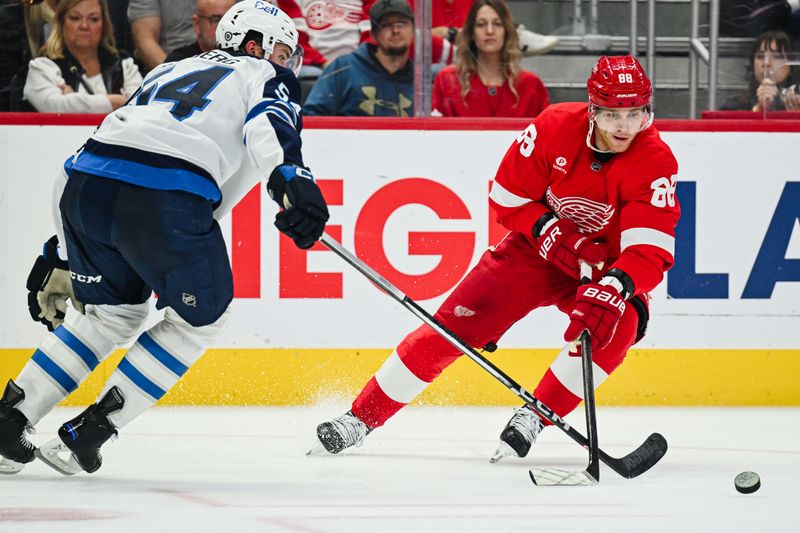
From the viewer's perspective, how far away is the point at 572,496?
116 inches

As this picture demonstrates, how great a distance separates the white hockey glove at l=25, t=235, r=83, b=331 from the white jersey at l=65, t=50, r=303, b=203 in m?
0.33

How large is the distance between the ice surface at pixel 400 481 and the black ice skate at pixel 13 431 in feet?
0.18

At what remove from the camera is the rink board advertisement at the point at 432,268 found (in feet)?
15.1

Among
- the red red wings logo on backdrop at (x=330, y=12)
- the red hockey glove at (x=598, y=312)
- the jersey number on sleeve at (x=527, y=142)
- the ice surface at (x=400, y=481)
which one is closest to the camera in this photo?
the ice surface at (x=400, y=481)

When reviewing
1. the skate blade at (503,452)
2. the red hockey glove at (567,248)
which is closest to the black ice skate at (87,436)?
the skate blade at (503,452)

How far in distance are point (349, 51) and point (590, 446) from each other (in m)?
2.05

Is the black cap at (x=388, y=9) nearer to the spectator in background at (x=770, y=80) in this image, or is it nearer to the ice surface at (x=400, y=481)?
the spectator in background at (x=770, y=80)

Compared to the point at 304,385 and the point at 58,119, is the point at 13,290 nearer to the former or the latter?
the point at 58,119

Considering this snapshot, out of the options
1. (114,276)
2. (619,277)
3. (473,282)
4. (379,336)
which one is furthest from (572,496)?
(379,336)

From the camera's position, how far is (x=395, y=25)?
4773mm

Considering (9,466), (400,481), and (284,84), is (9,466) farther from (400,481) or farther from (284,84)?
(284,84)

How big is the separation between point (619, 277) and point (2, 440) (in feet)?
4.92

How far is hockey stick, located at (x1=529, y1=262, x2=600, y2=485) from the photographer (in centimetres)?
308

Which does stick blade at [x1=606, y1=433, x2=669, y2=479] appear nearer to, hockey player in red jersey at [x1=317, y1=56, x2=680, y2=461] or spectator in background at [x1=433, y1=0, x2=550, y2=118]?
hockey player in red jersey at [x1=317, y1=56, x2=680, y2=461]
